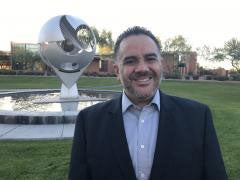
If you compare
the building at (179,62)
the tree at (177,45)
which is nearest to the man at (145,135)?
the building at (179,62)

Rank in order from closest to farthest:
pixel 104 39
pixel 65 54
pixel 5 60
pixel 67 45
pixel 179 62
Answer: pixel 65 54
pixel 67 45
pixel 179 62
pixel 5 60
pixel 104 39

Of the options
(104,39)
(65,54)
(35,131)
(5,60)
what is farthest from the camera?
(104,39)

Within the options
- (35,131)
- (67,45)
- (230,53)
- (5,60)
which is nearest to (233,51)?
(230,53)

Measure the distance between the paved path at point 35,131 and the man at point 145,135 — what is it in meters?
6.05

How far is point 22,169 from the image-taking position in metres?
5.85

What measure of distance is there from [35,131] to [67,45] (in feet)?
16.3

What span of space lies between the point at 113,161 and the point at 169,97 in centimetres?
64

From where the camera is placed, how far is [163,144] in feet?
7.65

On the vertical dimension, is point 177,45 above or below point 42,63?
above

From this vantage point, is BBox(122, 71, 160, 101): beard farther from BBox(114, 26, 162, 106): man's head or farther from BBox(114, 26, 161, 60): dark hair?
BBox(114, 26, 161, 60): dark hair

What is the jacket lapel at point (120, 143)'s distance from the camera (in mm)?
2316

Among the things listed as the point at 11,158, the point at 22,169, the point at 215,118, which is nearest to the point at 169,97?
the point at 22,169

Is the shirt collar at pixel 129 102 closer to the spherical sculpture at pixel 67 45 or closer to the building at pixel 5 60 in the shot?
the spherical sculpture at pixel 67 45

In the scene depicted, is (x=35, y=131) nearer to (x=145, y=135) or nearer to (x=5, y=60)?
(x=145, y=135)
